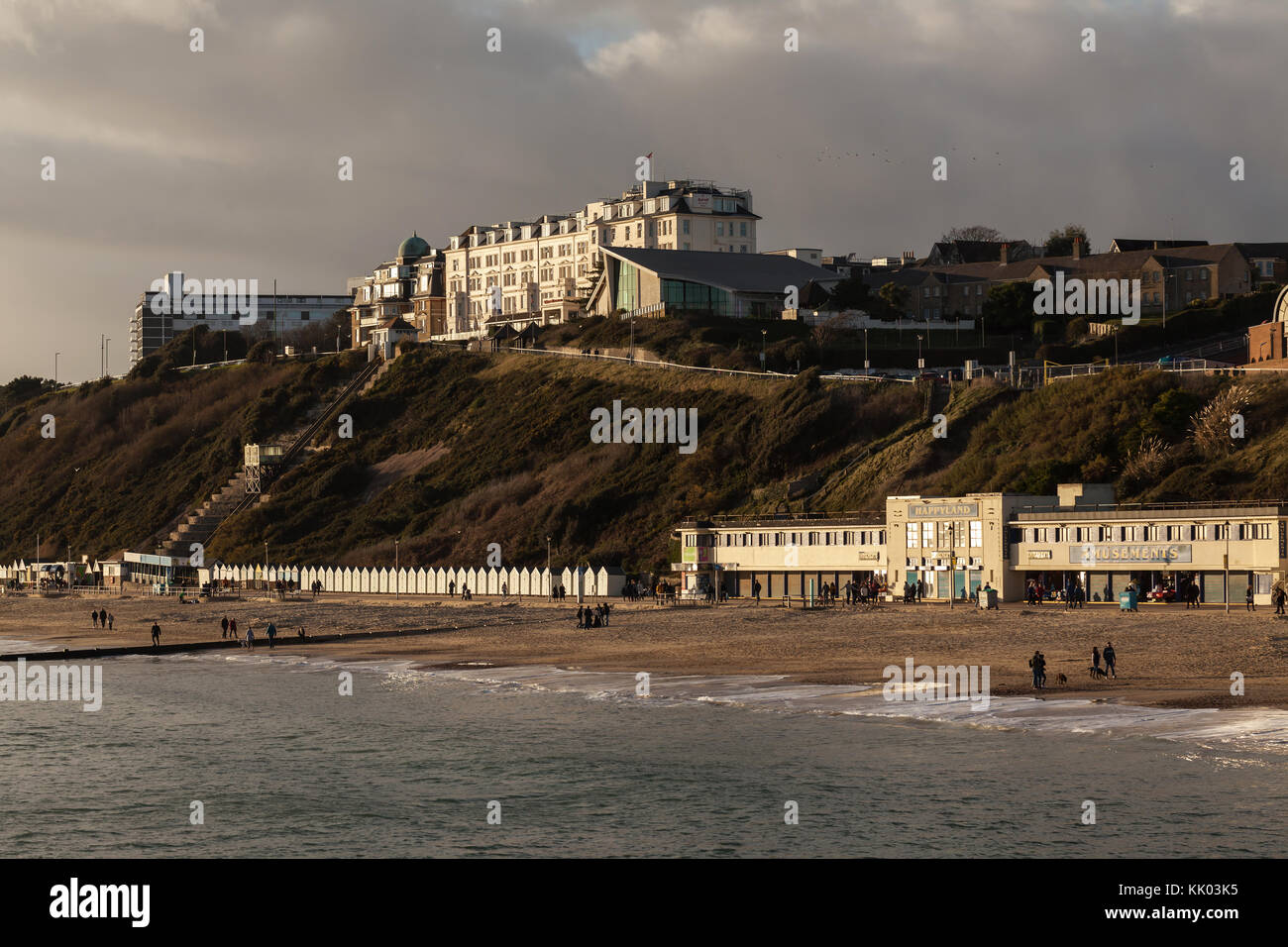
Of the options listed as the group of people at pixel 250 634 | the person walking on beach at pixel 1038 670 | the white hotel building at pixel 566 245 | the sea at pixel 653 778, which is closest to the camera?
the sea at pixel 653 778

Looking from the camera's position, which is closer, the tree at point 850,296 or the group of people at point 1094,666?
the group of people at point 1094,666

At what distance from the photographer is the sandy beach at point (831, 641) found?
4073 centimetres

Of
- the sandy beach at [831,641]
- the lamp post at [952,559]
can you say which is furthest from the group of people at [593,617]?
the lamp post at [952,559]

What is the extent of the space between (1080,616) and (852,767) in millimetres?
24003

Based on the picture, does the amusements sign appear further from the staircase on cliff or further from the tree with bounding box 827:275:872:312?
the staircase on cliff

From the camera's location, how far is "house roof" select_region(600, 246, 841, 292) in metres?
135

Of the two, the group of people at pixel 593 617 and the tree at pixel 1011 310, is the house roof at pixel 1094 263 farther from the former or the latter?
the group of people at pixel 593 617

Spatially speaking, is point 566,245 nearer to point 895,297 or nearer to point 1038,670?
point 895,297

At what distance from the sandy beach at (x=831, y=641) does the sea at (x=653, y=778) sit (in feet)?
11.6

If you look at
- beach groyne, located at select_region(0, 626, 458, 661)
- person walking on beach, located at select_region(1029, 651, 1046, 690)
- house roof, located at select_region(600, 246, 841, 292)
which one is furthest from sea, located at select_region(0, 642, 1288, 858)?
house roof, located at select_region(600, 246, 841, 292)

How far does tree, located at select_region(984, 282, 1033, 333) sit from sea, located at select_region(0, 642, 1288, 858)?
8140 centimetres

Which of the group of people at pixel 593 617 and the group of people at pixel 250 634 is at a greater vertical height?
the group of people at pixel 593 617

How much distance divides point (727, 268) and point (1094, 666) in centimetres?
10118

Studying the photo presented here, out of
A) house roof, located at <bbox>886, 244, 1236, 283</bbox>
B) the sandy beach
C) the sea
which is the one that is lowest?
the sea
